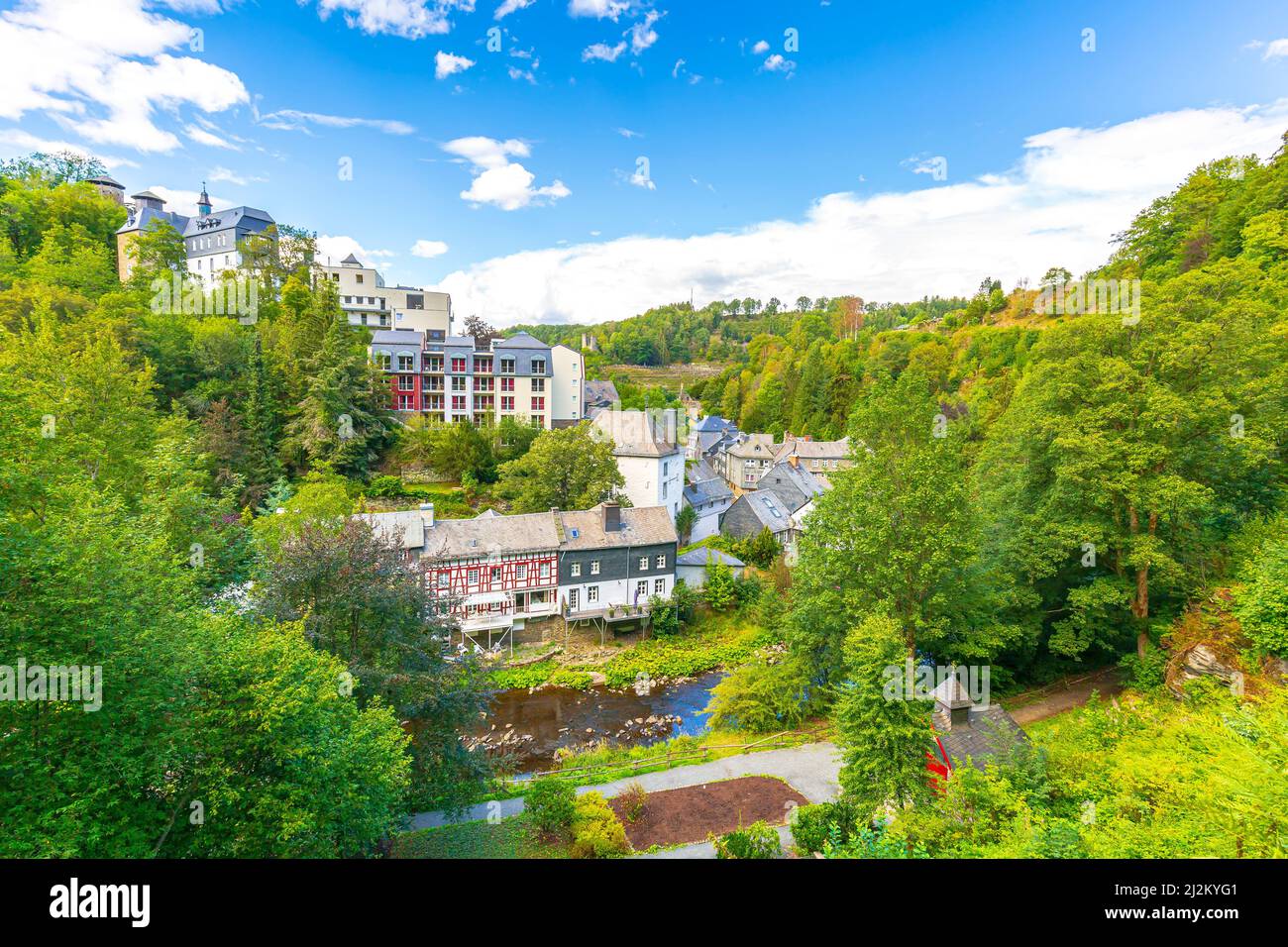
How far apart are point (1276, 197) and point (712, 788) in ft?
131

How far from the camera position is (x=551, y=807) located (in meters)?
13.3

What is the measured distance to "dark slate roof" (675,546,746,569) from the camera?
3109 cm

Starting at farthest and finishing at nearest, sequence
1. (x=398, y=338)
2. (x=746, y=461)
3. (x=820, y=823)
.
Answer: (x=746, y=461), (x=398, y=338), (x=820, y=823)

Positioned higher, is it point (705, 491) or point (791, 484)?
point (791, 484)

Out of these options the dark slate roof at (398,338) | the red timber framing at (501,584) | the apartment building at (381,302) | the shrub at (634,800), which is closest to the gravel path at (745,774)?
the shrub at (634,800)

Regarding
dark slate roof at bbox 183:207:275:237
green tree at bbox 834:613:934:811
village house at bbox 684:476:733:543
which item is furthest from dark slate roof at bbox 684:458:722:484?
dark slate roof at bbox 183:207:275:237

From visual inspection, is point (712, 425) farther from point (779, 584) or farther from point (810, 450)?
point (779, 584)

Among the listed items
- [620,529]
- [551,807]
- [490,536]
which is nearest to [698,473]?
[620,529]

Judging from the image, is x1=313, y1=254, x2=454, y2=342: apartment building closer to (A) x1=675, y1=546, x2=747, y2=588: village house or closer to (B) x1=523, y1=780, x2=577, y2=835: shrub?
(A) x1=675, y1=546, x2=747, y2=588: village house

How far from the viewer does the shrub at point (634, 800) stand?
14445mm

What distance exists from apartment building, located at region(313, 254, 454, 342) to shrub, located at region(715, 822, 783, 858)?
5141cm

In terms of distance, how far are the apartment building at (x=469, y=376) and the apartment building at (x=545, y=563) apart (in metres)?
17.5

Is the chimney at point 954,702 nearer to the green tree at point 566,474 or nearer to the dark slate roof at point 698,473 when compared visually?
the green tree at point 566,474

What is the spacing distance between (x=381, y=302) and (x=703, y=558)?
141 feet
